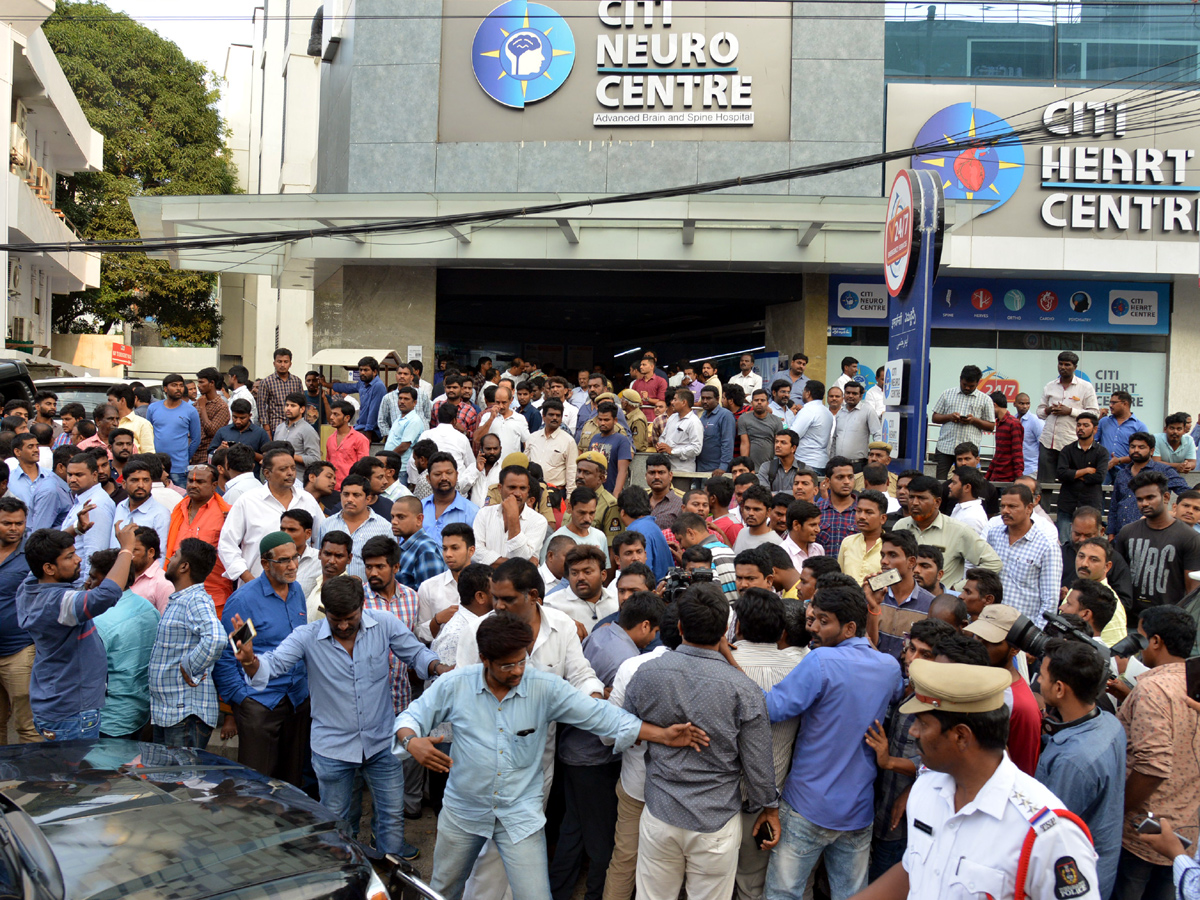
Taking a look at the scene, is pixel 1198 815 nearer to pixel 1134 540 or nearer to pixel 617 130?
pixel 1134 540

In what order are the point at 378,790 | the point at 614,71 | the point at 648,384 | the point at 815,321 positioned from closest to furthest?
the point at 378,790, the point at 648,384, the point at 614,71, the point at 815,321

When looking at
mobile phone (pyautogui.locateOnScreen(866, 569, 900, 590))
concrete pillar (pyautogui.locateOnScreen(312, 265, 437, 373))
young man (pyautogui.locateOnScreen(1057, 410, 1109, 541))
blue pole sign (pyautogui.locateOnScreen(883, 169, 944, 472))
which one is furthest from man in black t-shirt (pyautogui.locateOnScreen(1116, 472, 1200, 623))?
concrete pillar (pyautogui.locateOnScreen(312, 265, 437, 373))

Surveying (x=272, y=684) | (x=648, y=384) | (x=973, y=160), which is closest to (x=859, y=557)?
(x=272, y=684)

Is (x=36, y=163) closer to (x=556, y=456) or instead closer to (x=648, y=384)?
(x=648, y=384)

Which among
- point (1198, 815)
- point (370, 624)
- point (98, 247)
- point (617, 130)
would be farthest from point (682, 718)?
point (617, 130)

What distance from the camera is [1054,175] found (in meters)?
17.6

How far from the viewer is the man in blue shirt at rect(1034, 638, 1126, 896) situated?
3641 mm

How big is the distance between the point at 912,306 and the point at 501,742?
6.64 meters

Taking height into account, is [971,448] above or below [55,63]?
below

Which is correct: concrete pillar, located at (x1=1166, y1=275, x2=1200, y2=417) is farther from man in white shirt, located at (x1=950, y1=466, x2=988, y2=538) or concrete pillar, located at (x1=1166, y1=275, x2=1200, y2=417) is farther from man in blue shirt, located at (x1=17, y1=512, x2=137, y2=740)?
man in blue shirt, located at (x1=17, y1=512, x2=137, y2=740)

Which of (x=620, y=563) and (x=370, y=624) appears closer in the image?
(x=370, y=624)

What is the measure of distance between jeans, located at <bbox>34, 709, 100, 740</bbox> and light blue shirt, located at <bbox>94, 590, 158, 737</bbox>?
14 centimetres

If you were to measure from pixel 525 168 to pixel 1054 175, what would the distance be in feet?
33.2

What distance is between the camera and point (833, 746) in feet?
14.1
